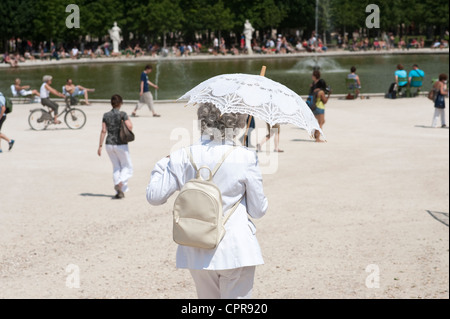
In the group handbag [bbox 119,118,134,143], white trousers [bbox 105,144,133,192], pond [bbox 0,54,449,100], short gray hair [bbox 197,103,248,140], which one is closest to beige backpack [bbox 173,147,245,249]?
short gray hair [bbox 197,103,248,140]

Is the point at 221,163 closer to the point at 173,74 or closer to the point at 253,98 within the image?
the point at 253,98

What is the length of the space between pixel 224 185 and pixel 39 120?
16.4m

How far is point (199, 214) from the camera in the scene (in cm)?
353

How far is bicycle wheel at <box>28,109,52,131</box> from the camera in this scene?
19209 millimetres

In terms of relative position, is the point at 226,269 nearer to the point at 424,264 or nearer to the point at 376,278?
the point at 376,278

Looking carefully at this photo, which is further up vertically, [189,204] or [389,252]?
[189,204]

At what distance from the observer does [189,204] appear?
3.53m

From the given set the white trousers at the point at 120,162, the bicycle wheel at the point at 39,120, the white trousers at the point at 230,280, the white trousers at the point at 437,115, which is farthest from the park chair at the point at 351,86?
the white trousers at the point at 230,280

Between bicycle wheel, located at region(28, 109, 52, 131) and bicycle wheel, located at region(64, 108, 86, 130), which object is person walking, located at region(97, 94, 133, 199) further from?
bicycle wheel, located at region(64, 108, 86, 130)

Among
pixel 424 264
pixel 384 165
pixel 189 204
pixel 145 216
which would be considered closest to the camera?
pixel 189 204

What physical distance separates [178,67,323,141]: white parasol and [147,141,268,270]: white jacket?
1.08 ft

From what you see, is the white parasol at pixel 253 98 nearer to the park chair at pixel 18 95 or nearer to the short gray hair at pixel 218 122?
the short gray hair at pixel 218 122

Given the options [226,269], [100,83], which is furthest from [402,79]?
[226,269]
